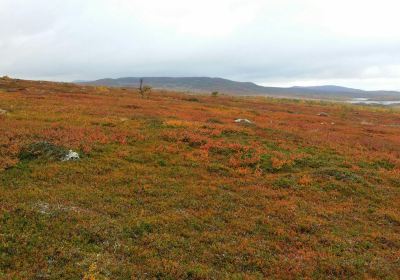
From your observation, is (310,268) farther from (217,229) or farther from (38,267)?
(38,267)

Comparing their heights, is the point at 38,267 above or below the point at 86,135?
below

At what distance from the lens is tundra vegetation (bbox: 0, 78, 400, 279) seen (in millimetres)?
13133

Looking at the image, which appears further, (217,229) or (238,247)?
(217,229)

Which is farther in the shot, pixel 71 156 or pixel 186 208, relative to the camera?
pixel 71 156

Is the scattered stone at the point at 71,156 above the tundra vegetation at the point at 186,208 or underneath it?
above

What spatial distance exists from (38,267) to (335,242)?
36.4 ft

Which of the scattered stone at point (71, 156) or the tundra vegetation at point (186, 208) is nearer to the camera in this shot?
the tundra vegetation at point (186, 208)

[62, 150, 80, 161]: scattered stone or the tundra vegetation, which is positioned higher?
[62, 150, 80, 161]: scattered stone

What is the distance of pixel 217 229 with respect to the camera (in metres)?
16.1

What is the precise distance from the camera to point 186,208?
59.1 ft

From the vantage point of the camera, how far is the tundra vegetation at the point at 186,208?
43.1ft

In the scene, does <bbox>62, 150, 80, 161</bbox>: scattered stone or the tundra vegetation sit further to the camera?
<bbox>62, 150, 80, 161</bbox>: scattered stone

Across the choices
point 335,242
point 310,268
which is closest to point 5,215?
point 310,268

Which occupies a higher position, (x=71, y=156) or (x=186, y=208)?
(x=71, y=156)
